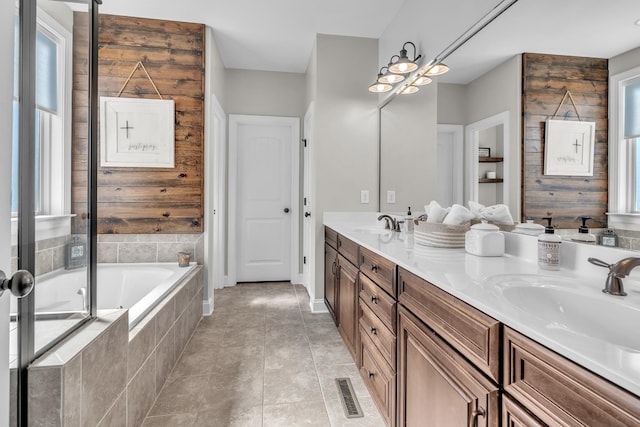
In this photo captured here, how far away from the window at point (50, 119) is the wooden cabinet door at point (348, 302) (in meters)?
1.47

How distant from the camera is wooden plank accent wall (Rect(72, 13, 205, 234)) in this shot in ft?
8.64

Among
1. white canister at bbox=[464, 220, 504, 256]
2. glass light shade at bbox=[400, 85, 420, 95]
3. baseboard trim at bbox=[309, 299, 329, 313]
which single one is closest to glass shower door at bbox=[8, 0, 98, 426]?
white canister at bbox=[464, 220, 504, 256]

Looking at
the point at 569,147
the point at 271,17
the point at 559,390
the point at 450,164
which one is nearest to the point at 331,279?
the point at 450,164

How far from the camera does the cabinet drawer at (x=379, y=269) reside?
1.35 meters

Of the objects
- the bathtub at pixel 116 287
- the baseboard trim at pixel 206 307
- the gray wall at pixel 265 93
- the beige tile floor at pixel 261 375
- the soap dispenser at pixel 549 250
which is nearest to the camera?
the bathtub at pixel 116 287

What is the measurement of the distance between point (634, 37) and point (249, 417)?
204cm

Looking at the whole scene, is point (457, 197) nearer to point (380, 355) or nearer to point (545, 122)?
point (545, 122)

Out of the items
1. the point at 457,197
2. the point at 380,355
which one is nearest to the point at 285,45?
the point at 457,197

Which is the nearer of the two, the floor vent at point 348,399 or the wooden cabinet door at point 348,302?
the floor vent at point 348,399

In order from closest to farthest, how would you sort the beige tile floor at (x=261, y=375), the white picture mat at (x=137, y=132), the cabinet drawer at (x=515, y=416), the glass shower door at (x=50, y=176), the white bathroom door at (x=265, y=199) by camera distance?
the cabinet drawer at (x=515, y=416) < the glass shower door at (x=50, y=176) < the beige tile floor at (x=261, y=375) < the white picture mat at (x=137, y=132) < the white bathroom door at (x=265, y=199)

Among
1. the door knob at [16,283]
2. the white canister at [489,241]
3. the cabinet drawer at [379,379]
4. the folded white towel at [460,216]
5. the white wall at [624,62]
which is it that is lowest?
the cabinet drawer at [379,379]

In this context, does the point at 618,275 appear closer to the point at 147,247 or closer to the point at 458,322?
the point at 458,322

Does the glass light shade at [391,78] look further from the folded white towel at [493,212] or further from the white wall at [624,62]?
the white wall at [624,62]

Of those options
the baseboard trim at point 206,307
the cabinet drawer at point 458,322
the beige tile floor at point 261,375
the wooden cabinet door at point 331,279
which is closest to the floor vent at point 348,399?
the beige tile floor at point 261,375
